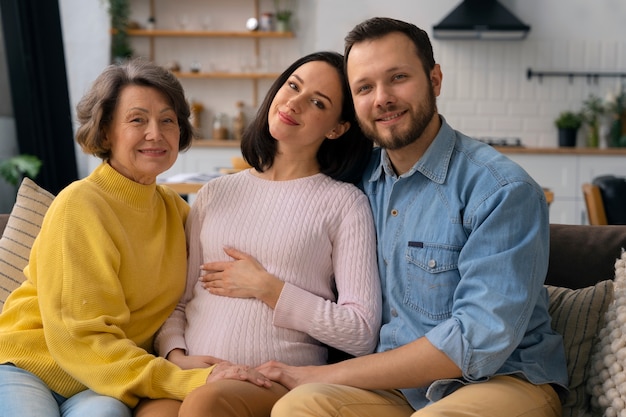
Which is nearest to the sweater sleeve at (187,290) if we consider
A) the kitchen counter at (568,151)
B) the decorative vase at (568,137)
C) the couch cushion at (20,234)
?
the couch cushion at (20,234)

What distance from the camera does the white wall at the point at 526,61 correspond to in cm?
685

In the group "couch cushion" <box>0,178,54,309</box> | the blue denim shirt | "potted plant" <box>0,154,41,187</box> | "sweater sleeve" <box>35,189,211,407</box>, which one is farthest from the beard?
"potted plant" <box>0,154,41,187</box>

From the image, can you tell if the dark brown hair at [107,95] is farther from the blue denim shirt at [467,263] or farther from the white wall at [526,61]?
the white wall at [526,61]

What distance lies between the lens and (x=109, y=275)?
5.81 feet

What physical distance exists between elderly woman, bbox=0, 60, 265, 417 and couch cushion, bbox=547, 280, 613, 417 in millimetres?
759

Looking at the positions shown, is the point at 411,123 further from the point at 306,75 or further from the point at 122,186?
the point at 122,186

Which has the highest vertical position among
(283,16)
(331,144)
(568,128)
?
(283,16)

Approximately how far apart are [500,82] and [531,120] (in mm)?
442

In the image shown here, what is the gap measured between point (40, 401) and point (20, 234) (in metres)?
0.67

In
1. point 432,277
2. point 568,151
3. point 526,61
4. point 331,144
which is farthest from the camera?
point 526,61

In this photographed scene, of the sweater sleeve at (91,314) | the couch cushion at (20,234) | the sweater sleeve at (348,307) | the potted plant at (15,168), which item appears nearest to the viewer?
the sweater sleeve at (91,314)

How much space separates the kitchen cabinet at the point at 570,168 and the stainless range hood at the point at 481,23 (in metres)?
1.05

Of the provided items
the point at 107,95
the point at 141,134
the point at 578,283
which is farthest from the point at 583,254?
the point at 107,95

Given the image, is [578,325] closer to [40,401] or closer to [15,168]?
[40,401]
